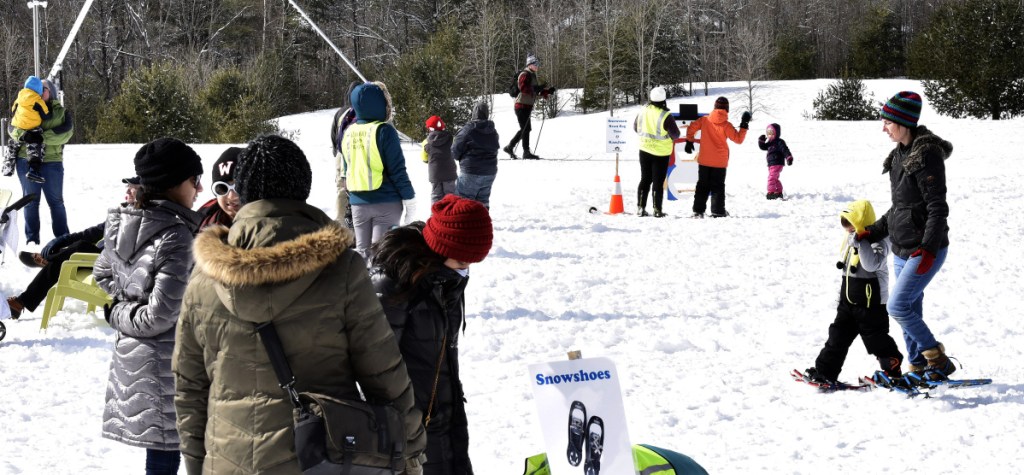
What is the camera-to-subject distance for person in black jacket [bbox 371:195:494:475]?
2922 millimetres

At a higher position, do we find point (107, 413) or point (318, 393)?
point (318, 393)

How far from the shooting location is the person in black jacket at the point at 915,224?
5.20 metres

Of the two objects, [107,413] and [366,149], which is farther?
[366,149]

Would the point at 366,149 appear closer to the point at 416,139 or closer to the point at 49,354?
the point at 49,354

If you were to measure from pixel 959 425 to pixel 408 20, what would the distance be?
51867 millimetres

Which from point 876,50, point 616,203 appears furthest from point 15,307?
point 876,50

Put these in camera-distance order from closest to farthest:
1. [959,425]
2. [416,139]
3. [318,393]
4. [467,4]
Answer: [318,393], [959,425], [416,139], [467,4]

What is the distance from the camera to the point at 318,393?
241 centimetres

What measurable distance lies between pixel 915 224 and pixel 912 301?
401 millimetres

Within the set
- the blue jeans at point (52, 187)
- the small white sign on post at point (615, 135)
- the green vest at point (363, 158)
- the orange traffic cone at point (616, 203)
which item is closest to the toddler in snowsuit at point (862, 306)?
the green vest at point (363, 158)

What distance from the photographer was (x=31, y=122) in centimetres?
962

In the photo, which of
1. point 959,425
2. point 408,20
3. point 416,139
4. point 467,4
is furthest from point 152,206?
point 408,20

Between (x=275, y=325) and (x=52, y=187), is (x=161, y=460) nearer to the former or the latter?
(x=275, y=325)

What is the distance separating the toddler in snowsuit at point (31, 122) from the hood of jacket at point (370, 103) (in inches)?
176
